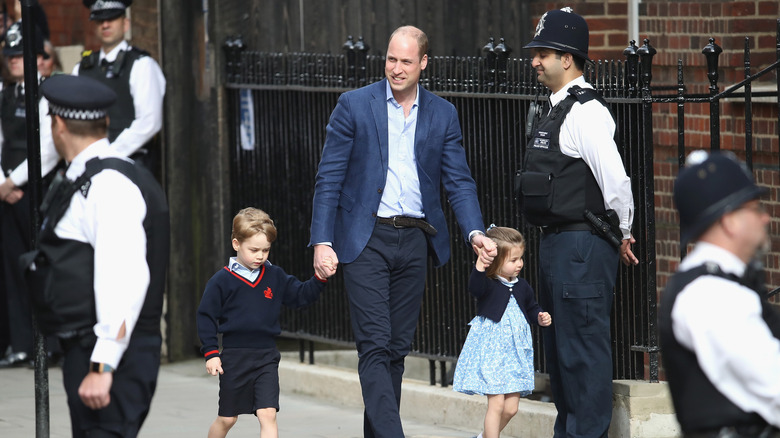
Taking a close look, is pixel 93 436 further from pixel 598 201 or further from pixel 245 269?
pixel 598 201

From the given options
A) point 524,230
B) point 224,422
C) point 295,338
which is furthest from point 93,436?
point 295,338

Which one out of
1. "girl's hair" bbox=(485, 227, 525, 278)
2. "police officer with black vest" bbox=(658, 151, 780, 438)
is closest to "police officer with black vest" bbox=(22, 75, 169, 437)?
"police officer with black vest" bbox=(658, 151, 780, 438)

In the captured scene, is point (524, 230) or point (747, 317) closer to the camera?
point (747, 317)

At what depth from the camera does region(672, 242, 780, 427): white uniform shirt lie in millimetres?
3295

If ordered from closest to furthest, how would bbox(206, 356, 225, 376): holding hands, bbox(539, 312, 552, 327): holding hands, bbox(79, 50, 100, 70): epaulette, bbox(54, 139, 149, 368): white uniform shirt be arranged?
bbox(54, 139, 149, 368): white uniform shirt < bbox(206, 356, 225, 376): holding hands < bbox(539, 312, 552, 327): holding hands < bbox(79, 50, 100, 70): epaulette

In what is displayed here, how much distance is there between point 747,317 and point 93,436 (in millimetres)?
2305

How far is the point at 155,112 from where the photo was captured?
9.23 metres

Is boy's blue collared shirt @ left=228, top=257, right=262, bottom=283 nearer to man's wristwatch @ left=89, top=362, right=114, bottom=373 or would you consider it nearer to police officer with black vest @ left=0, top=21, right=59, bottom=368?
man's wristwatch @ left=89, top=362, right=114, bottom=373

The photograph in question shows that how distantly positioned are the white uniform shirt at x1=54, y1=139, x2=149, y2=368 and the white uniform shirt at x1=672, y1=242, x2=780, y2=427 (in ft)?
6.09

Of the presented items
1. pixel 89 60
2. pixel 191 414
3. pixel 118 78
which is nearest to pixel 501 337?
pixel 191 414

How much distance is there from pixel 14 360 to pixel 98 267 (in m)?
5.53

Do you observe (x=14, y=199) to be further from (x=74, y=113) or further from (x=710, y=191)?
(x=710, y=191)

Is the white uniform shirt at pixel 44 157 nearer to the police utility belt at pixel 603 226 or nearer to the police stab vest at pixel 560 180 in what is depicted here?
the police stab vest at pixel 560 180

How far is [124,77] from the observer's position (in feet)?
29.8
